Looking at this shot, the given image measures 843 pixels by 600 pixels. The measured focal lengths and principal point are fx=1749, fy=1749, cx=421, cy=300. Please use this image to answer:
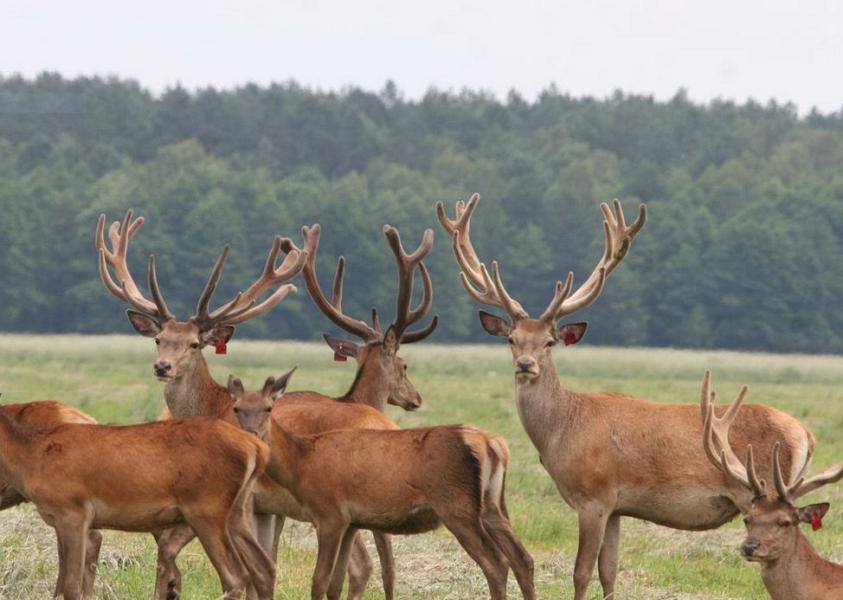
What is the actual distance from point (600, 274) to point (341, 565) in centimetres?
246

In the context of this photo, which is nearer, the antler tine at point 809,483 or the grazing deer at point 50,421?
the antler tine at point 809,483

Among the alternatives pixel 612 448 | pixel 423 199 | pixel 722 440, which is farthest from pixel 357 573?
pixel 423 199

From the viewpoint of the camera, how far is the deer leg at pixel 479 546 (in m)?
8.38

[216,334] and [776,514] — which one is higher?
[216,334]

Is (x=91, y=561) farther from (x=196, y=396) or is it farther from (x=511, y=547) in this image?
(x=511, y=547)

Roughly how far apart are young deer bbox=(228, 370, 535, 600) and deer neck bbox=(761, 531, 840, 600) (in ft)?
3.93

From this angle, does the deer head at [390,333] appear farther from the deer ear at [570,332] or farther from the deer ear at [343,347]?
the deer ear at [570,332]

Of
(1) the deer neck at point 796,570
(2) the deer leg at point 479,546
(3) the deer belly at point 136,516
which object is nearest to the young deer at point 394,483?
(2) the deer leg at point 479,546

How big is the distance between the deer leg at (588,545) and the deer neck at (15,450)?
2.88 m

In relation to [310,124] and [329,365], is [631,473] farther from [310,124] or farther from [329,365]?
[310,124]

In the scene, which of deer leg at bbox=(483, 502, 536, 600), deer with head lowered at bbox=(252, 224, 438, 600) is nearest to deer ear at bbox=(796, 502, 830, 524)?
deer leg at bbox=(483, 502, 536, 600)

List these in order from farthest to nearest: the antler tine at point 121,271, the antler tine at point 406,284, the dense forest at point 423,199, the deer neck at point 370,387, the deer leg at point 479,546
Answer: the dense forest at point 423,199, the antler tine at point 406,284, the deer neck at point 370,387, the antler tine at point 121,271, the deer leg at point 479,546

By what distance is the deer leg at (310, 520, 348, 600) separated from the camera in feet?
27.9

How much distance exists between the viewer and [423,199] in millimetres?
79125
